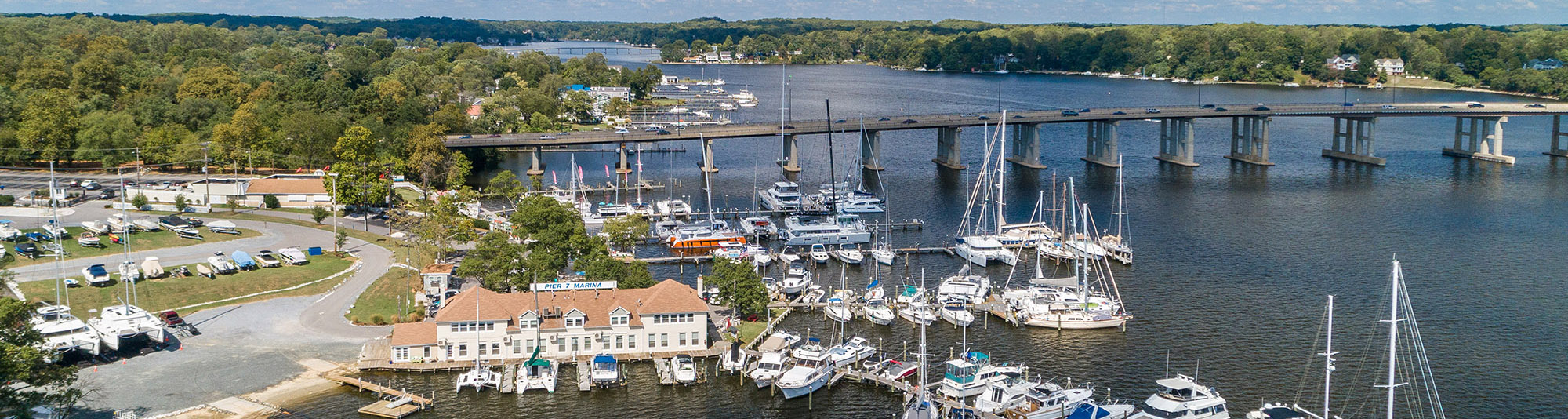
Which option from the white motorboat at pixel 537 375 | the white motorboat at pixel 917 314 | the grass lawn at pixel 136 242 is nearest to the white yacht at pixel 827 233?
the white motorboat at pixel 917 314

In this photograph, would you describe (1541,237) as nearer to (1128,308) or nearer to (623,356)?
(1128,308)

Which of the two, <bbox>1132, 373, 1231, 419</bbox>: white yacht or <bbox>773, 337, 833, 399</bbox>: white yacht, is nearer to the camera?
<bbox>1132, 373, 1231, 419</bbox>: white yacht

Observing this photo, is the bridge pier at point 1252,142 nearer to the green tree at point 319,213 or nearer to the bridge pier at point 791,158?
the bridge pier at point 791,158

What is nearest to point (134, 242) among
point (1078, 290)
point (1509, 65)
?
point (1078, 290)

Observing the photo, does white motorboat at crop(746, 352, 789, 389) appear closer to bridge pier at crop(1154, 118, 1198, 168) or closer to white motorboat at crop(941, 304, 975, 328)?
white motorboat at crop(941, 304, 975, 328)

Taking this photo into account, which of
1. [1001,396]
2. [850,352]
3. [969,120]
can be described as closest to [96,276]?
[850,352]

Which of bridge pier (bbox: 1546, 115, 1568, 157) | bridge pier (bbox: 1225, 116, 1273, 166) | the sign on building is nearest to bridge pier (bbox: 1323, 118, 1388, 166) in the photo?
bridge pier (bbox: 1225, 116, 1273, 166)
